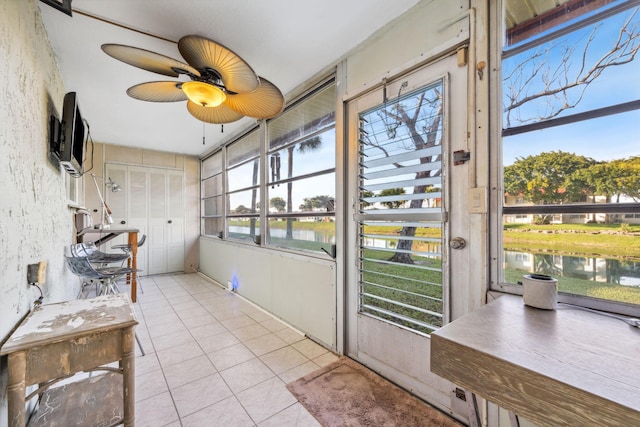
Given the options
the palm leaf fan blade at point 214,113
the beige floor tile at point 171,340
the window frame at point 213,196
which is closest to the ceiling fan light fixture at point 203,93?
the palm leaf fan blade at point 214,113

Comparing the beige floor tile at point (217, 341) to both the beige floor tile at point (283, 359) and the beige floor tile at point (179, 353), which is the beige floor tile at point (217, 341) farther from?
the beige floor tile at point (283, 359)

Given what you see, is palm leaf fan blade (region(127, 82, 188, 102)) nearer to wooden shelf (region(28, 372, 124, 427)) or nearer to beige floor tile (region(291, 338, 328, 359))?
wooden shelf (region(28, 372, 124, 427))

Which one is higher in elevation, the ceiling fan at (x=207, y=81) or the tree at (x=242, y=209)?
the ceiling fan at (x=207, y=81)

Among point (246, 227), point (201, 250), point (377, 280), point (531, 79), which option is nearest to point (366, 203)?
point (377, 280)

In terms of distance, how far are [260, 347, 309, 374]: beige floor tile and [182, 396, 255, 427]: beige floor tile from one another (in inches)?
17.7

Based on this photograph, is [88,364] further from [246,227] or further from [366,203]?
[246,227]

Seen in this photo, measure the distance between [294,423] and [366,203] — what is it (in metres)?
1.57

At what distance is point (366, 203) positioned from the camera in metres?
Answer: 2.14

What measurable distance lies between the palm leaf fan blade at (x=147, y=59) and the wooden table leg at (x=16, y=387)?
151 centimetres

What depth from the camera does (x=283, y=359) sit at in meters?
2.27

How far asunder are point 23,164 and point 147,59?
897 millimetres

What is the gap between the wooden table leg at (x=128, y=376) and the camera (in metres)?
1.23

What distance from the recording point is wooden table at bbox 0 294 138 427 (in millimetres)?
1022

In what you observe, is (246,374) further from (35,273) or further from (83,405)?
(35,273)
